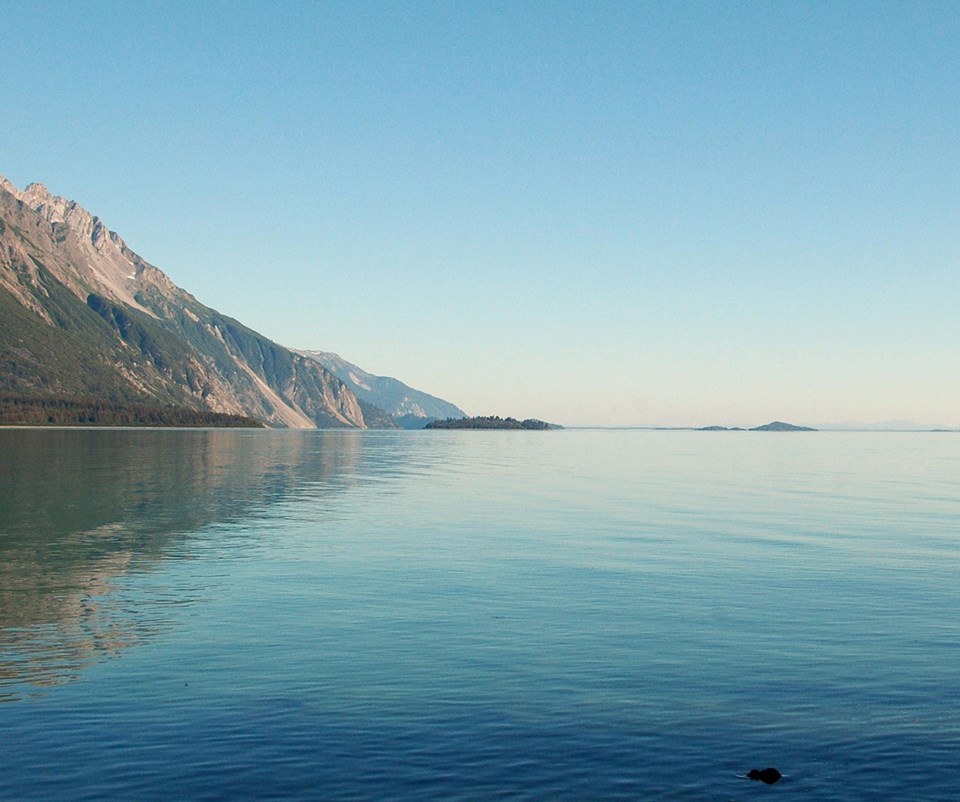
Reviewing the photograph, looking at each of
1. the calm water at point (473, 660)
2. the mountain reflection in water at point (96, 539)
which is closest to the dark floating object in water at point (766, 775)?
the calm water at point (473, 660)

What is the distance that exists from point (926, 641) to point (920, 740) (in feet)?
38.1

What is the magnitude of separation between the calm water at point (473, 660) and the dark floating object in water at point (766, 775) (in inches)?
7.7

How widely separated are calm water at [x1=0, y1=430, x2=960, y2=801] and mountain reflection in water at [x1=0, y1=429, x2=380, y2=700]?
0.25 m

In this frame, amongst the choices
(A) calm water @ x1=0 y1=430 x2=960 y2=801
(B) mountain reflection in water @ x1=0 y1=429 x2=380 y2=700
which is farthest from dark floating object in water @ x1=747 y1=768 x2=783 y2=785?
(B) mountain reflection in water @ x1=0 y1=429 x2=380 y2=700

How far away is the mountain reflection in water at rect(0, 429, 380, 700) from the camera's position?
31250 mm

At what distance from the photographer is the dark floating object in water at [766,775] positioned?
19297 millimetres

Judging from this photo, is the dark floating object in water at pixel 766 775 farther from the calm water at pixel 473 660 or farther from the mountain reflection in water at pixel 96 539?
the mountain reflection in water at pixel 96 539

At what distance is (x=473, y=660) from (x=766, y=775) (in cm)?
1174

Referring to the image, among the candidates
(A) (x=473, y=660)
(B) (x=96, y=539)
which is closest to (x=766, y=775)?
(A) (x=473, y=660)

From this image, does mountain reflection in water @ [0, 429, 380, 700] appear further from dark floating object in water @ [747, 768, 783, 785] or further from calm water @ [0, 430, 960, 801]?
dark floating object in water @ [747, 768, 783, 785]

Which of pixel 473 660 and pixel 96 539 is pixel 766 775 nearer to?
pixel 473 660

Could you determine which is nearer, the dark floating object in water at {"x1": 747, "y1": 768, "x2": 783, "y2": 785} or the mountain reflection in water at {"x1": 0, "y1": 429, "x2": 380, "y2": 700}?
the dark floating object in water at {"x1": 747, "y1": 768, "x2": 783, "y2": 785}

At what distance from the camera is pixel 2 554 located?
5022cm

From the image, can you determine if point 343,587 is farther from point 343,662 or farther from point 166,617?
point 343,662
